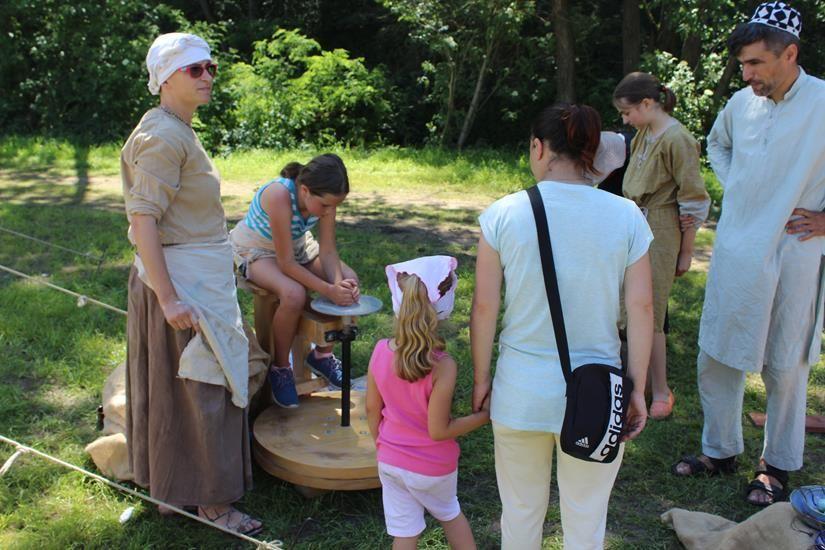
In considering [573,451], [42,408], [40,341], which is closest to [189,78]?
[573,451]

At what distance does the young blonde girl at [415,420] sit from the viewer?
253 cm

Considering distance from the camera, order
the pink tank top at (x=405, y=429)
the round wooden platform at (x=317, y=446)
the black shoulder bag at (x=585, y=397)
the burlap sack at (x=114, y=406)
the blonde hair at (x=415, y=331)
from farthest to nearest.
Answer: the burlap sack at (x=114, y=406) → the round wooden platform at (x=317, y=446) → the pink tank top at (x=405, y=429) → the blonde hair at (x=415, y=331) → the black shoulder bag at (x=585, y=397)

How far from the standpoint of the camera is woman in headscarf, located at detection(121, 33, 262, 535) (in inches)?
116

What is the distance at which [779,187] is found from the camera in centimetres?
333

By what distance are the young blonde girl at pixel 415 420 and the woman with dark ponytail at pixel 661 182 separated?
2.00m

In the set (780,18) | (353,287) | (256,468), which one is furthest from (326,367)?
(780,18)

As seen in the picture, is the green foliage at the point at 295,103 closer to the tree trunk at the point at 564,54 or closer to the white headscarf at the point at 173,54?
the tree trunk at the point at 564,54

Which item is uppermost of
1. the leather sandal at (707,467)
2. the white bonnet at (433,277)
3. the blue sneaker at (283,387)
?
the white bonnet at (433,277)

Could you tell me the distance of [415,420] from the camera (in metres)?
2.69

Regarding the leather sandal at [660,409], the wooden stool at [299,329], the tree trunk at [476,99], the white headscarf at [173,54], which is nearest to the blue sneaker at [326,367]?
the wooden stool at [299,329]

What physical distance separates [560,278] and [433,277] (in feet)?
1.48

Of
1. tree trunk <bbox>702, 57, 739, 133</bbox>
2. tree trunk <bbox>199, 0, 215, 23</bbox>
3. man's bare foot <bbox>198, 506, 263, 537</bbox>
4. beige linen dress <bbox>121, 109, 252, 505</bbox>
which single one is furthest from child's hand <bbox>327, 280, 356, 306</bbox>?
tree trunk <bbox>199, 0, 215, 23</bbox>

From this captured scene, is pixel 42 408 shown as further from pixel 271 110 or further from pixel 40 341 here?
pixel 271 110

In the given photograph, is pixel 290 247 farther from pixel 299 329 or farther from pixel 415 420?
pixel 415 420
